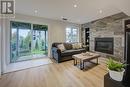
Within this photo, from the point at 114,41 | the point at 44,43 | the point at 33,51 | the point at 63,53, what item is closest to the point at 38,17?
the point at 44,43

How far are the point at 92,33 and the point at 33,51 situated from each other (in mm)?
4207

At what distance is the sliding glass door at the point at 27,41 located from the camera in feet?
15.9

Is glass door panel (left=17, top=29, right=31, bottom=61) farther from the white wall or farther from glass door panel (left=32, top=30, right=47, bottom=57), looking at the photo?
the white wall

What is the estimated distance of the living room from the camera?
3268 mm

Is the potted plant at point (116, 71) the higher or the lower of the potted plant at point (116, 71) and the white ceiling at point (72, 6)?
the lower

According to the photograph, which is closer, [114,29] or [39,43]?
[114,29]

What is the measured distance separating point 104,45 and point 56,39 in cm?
308

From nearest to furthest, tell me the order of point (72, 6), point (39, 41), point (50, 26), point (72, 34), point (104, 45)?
point (72, 6) < point (104, 45) < point (39, 41) < point (50, 26) < point (72, 34)

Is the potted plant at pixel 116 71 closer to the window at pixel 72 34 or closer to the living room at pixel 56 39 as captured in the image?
the living room at pixel 56 39

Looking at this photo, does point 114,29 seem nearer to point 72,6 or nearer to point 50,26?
point 72,6

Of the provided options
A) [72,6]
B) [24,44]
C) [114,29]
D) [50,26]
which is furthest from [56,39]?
[114,29]

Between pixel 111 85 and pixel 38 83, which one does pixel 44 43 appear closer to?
pixel 38 83

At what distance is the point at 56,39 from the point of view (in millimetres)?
6039

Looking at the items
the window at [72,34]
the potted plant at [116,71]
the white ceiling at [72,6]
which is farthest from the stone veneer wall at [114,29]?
the potted plant at [116,71]
